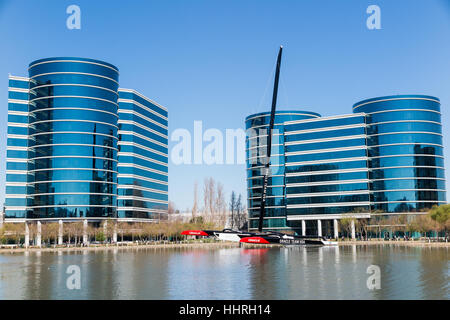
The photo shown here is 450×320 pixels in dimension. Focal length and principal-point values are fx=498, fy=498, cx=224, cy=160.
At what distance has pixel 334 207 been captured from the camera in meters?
173

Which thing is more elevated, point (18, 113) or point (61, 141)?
point (18, 113)

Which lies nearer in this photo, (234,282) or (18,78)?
(234,282)

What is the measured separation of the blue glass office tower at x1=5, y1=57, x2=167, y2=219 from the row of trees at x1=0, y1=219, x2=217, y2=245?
6210 mm

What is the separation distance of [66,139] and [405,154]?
109 metres

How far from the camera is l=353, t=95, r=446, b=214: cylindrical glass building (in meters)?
163

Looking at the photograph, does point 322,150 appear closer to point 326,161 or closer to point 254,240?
point 326,161

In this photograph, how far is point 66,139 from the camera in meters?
155

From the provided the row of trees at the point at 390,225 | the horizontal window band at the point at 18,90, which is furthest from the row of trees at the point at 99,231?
the row of trees at the point at 390,225

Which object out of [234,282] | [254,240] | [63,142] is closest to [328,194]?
[63,142]

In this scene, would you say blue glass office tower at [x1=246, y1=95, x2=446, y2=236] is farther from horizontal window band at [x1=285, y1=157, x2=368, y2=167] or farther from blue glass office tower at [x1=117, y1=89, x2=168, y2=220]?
blue glass office tower at [x1=117, y1=89, x2=168, y2=220]

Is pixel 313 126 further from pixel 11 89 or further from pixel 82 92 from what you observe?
pixel 11 89
